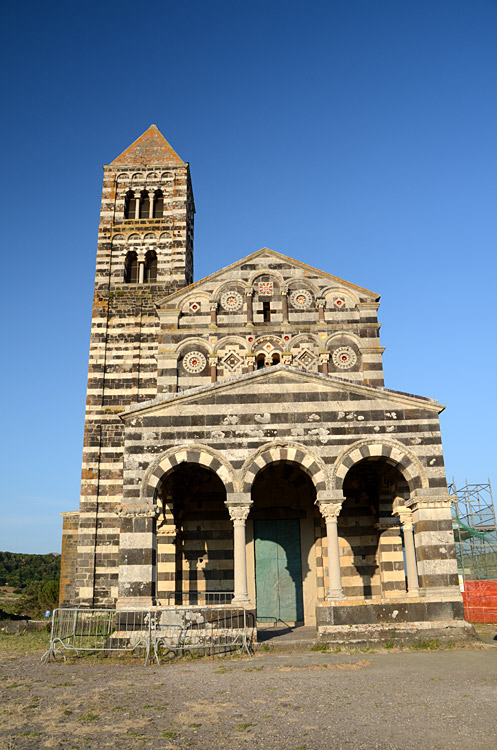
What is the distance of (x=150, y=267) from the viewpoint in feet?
88.8

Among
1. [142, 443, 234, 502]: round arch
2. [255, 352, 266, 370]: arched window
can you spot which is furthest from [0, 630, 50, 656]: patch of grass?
[255, 352, 266, 370]: arched window

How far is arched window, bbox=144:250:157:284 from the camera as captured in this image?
26.8 metres

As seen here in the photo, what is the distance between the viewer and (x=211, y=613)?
14070mm

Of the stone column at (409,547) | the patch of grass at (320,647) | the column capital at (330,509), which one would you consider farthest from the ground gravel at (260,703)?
the column capital at (330,509)

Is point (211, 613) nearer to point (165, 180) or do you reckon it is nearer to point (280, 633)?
point (280, 633)

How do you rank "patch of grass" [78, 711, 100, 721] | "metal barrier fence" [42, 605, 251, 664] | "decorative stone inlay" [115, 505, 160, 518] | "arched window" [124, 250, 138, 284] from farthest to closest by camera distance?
"arched window" [124, 250, 138, 284]
"decorative stone inlay" [115, 505, 160, 518]
"metal barrier fence" [42, 605, 251, 664]
"patch of grass" [78, 711, 100, 721]

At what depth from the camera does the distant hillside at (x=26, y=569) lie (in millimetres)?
54094

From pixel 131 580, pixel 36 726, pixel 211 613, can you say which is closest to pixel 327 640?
pixel 211 613

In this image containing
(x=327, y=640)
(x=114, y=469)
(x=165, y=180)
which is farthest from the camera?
(x=165, y=180)

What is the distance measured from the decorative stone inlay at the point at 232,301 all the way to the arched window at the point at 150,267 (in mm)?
5296

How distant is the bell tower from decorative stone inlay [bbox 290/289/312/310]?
225 inches

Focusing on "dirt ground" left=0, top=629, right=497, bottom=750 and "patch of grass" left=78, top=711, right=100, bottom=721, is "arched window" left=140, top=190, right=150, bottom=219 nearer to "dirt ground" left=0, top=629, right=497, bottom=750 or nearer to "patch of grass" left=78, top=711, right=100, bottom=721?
"dirt ground" left=0, top=629, right=497, bottom=750

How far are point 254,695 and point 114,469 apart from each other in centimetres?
1522

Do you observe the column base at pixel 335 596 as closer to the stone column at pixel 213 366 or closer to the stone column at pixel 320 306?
the stone column at pixel 213 366
